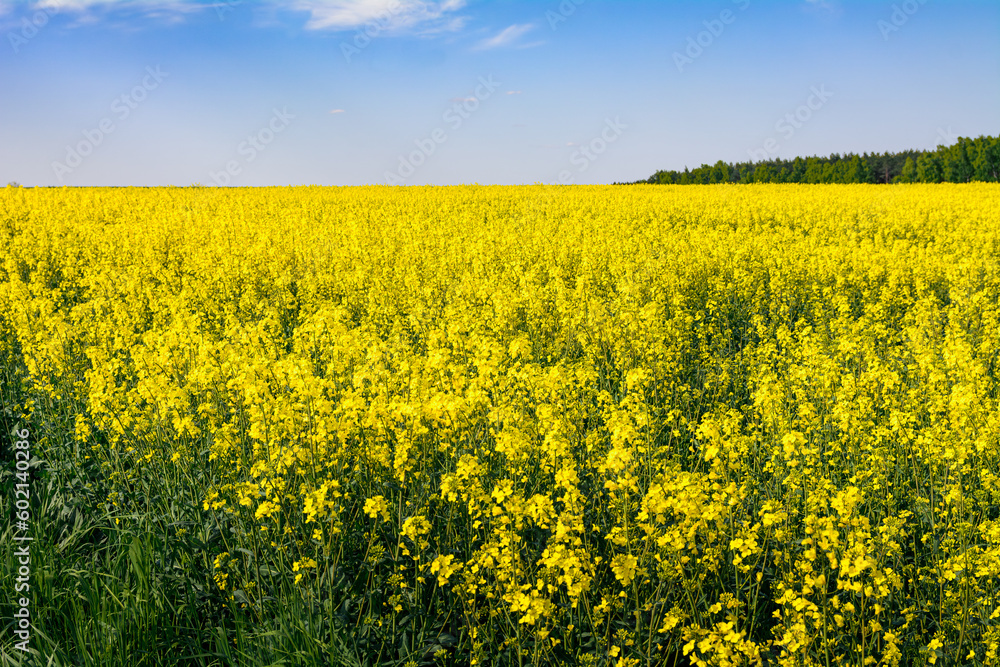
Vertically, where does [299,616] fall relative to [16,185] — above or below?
below

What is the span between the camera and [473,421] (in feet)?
13.7

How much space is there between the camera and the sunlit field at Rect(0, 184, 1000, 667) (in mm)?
3115

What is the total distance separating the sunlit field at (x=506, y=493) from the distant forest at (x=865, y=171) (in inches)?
2291

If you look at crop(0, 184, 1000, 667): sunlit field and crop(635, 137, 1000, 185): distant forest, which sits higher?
crop(635, 137, 1000, 185): distant forest

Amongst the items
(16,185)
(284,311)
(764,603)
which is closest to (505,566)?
(764,603)

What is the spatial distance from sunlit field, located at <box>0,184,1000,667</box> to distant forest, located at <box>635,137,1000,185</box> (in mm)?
58186

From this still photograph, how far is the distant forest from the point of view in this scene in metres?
58.2

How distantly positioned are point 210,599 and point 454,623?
1.51m

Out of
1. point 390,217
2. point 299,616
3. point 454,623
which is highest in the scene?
point 390,217

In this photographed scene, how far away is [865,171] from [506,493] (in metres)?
67.9

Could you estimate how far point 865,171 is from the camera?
59.2m

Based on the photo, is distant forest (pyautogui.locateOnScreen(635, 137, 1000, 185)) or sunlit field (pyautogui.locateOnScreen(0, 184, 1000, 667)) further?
Answer: distant forest (pyautogui.locateOnScreen(635, 137, 1000, 185))

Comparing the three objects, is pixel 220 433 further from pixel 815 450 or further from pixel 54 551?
pixel 815 450

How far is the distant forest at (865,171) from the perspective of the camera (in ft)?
191
